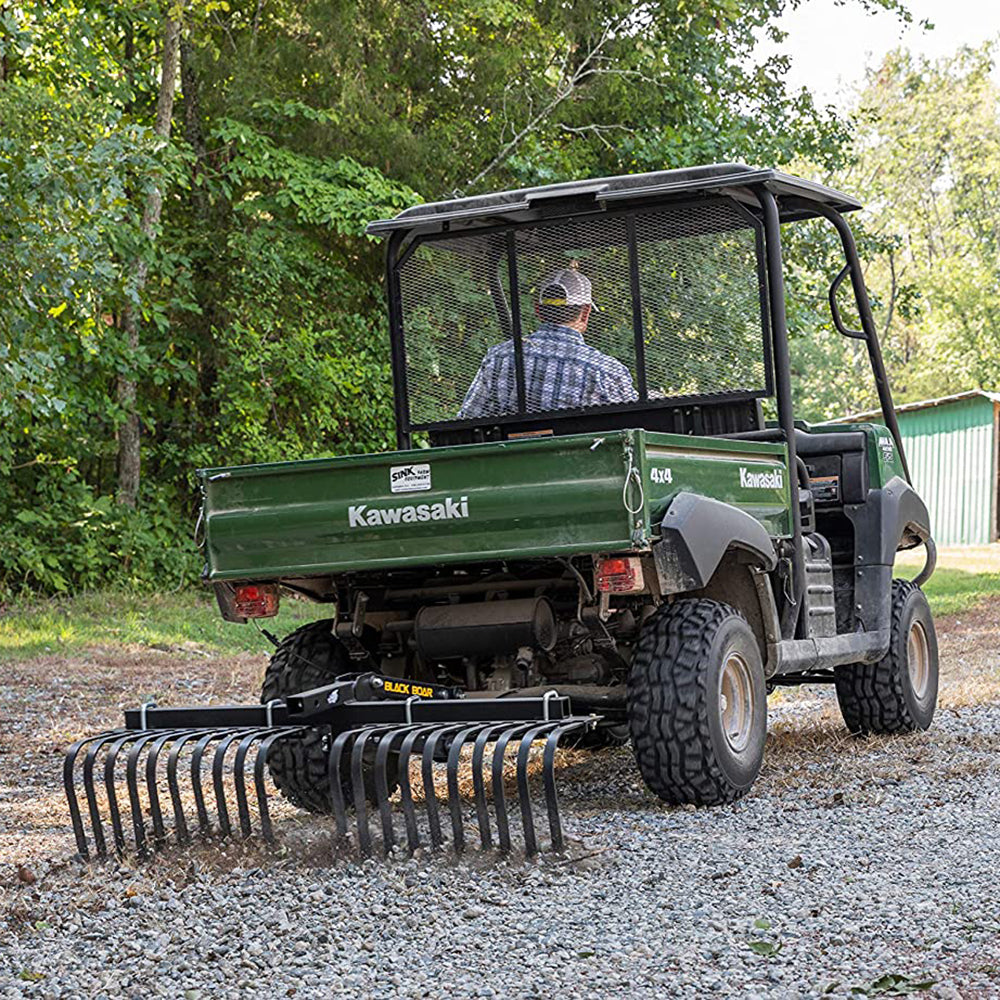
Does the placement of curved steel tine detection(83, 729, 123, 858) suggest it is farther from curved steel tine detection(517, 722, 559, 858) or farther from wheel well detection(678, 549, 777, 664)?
wheel well detection(678, 549, 777, 664)

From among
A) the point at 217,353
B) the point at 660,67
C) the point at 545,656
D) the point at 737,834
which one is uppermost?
the point at 660,67

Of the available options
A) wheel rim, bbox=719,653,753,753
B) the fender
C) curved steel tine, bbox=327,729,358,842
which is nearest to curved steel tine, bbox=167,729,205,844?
curved steel tine, bbox=327,729,358,842

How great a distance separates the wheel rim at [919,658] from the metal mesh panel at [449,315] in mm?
2848

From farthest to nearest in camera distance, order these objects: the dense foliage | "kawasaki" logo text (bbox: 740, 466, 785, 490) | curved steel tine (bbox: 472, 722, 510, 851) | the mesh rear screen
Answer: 1. the dense foliage
2. the mesh rear screen
3. "kawasaki" logo text (bbox: 740, 466, 785, 490)
4. curved steel tine (bbox: 472, 722, 510, 851)

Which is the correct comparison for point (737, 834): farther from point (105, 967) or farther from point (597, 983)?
point (105, 967)

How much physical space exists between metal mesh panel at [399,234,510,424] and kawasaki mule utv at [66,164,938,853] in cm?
1

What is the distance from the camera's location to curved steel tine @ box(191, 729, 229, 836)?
585 cm

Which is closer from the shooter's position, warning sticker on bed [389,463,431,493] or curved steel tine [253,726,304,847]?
curved steel tine [253,726,304,847]

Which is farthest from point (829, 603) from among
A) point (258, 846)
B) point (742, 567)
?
point (258, 846)

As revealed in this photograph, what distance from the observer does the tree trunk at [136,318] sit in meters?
17.6

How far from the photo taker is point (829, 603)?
7926mm

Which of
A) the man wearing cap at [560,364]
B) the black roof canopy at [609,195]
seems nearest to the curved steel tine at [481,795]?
the man wearing cap at [560,364]

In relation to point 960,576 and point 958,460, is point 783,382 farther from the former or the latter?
point 958,460

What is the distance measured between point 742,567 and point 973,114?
54042 mm
